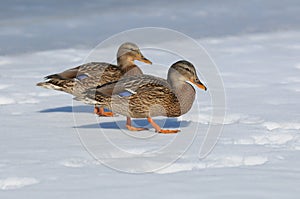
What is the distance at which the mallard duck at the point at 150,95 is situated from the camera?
575 cm

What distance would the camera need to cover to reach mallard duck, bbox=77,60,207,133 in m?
5.75

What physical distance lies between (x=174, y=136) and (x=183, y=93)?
403 millimetres

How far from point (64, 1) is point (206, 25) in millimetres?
4847

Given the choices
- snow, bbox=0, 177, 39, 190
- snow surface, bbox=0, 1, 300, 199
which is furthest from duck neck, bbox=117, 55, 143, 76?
snow, bbox=0, 177, 39, 190

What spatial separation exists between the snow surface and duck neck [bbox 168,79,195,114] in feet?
0.70

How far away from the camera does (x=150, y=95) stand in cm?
574

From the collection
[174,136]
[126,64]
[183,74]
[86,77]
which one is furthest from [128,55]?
[174,136]

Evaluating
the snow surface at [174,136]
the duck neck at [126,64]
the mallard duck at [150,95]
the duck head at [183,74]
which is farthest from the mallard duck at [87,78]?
the duck head at [183,74]

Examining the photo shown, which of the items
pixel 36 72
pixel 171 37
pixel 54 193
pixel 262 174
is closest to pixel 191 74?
pixel 262 174

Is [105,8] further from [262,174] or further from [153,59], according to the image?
[262,174]

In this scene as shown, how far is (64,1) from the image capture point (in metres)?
17.3

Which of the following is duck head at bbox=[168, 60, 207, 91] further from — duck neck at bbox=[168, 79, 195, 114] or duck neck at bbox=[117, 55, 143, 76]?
duck neck at bbox=[117, 55, 143, 76]

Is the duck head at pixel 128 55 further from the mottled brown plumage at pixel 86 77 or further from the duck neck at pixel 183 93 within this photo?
the duck neck at pixel 183 93

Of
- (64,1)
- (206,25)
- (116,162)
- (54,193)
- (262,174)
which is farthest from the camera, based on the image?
(64,1)
